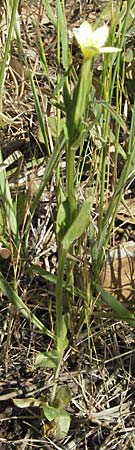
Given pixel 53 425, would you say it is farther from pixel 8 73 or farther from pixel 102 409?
pixel 8 73

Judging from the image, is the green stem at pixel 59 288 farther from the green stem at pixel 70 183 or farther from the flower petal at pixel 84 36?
the flower petal at pixel 84 36

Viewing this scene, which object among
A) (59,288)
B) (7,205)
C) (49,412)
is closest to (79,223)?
(59,288)

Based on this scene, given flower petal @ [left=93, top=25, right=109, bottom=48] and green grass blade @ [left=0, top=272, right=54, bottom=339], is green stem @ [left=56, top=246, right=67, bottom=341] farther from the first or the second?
flower petal @ [left=93, top=25, right=109, bottom=48]

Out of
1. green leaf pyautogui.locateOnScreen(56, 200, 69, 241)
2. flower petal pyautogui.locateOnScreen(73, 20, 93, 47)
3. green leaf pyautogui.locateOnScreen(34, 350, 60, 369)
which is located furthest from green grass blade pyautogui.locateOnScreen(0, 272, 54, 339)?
flower petal pyautogui.locateOnScreen(73, 20, 93, 47)

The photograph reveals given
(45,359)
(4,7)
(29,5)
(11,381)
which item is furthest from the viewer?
(29,5)

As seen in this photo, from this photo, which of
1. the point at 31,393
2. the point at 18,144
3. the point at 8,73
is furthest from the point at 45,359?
the point at 8,73

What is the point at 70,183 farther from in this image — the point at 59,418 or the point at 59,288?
the point at 59,418
